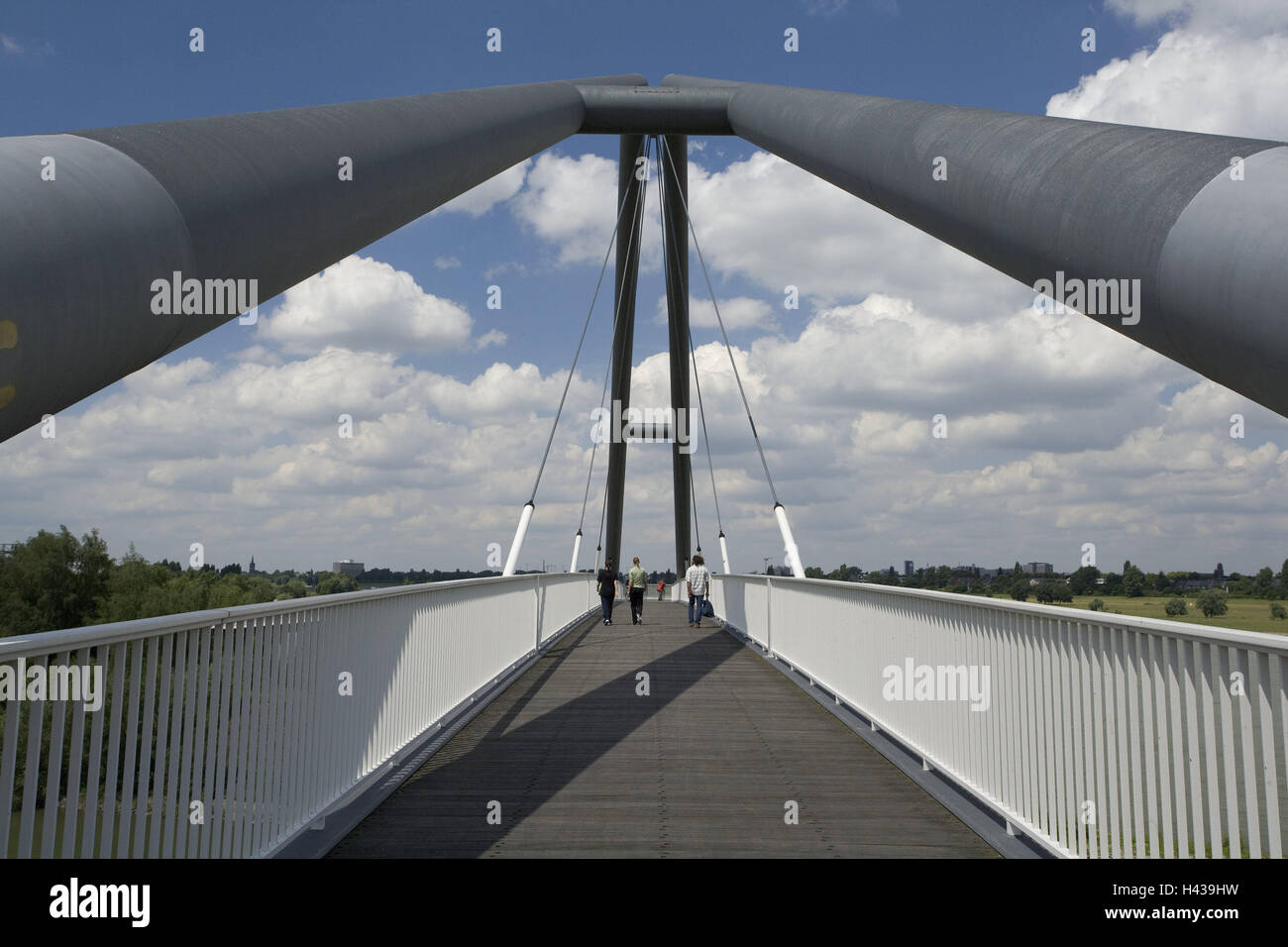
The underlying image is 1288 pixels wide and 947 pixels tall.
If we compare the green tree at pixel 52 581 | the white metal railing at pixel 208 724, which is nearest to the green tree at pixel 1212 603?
the white metal railing at pixel 208 724

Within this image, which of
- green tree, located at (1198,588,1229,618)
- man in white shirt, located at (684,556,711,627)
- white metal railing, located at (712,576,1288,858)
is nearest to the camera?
white metal railing, located at (712,576,1288,858)

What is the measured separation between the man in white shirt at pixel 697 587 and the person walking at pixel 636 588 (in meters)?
1.36

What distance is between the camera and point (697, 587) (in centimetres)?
1916

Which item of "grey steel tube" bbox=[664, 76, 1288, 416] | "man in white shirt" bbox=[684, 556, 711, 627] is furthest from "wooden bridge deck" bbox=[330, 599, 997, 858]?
"man in white shirt" bbox=[684, 556, 711, 627]

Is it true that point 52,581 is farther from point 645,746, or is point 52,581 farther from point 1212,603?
point 645,746

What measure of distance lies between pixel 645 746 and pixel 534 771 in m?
1.12

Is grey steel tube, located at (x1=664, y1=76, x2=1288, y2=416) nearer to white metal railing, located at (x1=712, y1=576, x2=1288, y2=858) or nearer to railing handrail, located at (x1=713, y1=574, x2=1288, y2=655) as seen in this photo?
railing handrail, located at (x1=713, y1=574, x2=1288, y2=655)

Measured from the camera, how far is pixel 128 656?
342 centimetres

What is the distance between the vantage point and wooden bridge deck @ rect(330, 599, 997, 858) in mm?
4824

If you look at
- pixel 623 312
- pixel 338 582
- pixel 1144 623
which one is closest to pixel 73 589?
pixel 338 582

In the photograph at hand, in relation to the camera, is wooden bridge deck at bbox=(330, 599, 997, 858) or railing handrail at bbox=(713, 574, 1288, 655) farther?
wooden bridge deck at bbox=(330, 599, 997, 858)

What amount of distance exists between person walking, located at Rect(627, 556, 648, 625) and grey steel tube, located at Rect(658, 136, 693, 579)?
8.33 metres

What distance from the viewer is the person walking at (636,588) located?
2033 centimetres

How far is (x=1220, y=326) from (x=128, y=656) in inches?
153
